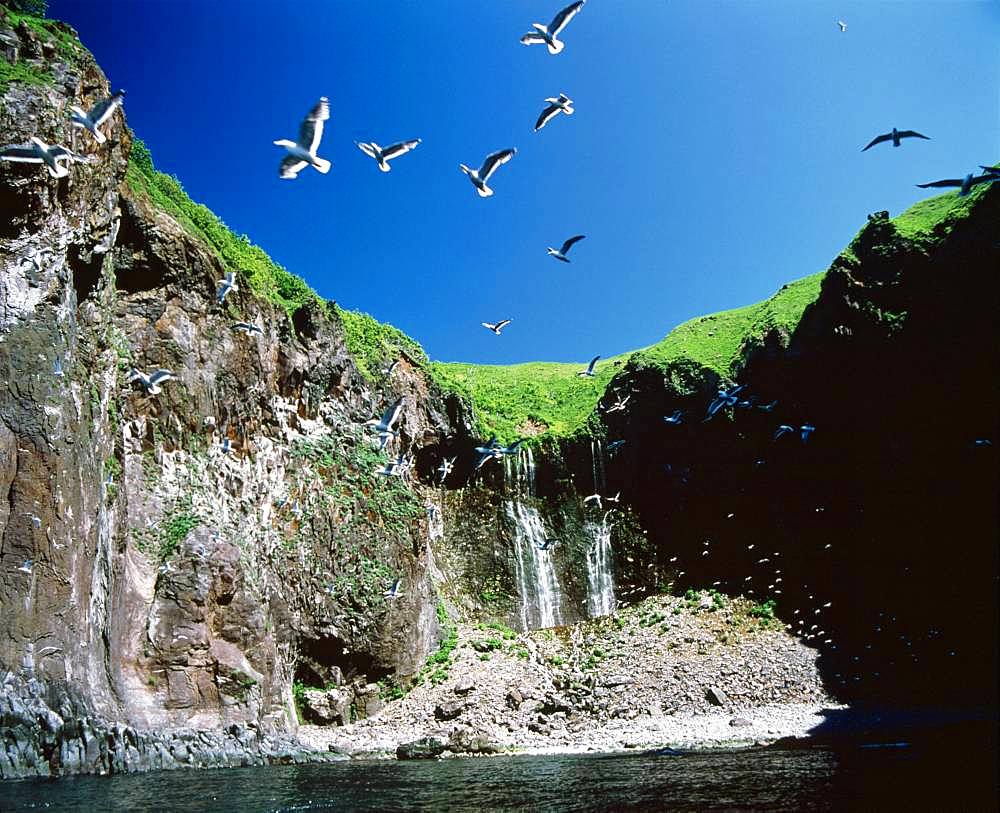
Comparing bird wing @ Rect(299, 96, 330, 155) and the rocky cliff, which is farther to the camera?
the rocky cliff

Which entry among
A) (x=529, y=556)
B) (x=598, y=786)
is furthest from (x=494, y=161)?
(x=529, y=556)

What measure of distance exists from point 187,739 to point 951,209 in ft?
119

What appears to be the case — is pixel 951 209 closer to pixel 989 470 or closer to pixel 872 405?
pixel 872 405

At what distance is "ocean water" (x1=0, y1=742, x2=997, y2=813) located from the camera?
30.2 feet

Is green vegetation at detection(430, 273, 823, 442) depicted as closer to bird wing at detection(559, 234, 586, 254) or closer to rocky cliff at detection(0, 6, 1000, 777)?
rocky cliff at detection(0, 6, 1000, 777)

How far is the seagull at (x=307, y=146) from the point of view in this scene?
793cm

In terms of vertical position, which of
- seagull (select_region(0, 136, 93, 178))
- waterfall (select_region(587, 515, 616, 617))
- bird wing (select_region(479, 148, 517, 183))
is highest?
seagull (select_region(0, 136, 93, 178))

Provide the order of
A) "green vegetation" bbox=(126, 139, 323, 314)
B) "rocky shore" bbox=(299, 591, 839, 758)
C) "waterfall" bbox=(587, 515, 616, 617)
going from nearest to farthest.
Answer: "rocky shore" bbox=(299, 591, 839, 758), "green vegetation" bbox=(126, 139, 323, 314), "waterfall" bbox=(587, 515, 616, 617)

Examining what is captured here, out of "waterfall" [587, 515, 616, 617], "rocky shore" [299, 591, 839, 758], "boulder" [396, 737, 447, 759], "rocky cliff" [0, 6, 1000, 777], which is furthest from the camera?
"waterfall" [587, 515, 616, 617]

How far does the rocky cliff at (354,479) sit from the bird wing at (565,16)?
14375 millimetres

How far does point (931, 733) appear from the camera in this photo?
1819 centimetres

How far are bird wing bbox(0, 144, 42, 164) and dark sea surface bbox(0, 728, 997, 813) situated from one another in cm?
945

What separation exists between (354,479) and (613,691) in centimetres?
1499

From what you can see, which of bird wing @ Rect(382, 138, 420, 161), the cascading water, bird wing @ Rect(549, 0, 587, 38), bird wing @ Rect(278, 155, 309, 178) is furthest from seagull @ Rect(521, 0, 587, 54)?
the cascading water
